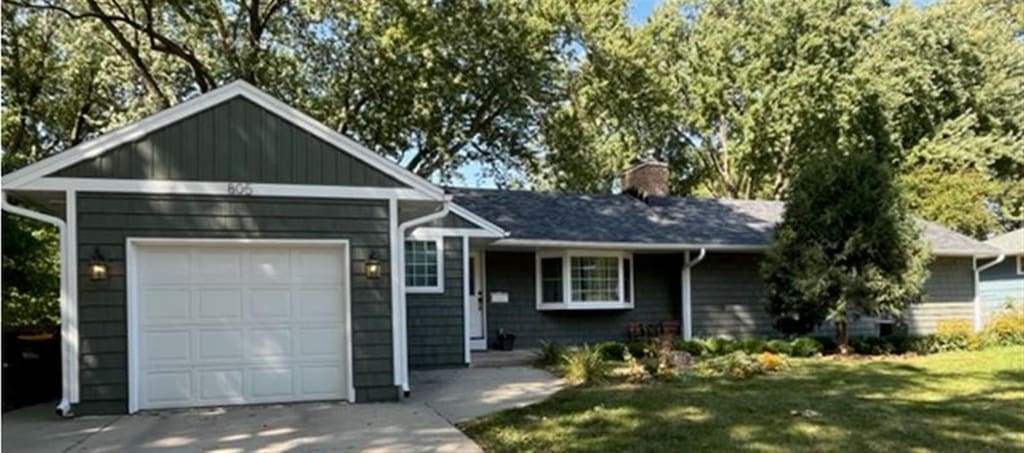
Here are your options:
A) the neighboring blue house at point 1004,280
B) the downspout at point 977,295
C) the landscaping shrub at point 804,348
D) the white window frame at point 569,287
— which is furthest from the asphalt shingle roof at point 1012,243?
the white window frame at point 569,287

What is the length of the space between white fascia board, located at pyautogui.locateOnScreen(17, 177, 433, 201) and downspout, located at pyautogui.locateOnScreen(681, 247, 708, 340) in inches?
278

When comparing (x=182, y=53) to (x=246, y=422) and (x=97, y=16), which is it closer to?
(x=97, y=16)

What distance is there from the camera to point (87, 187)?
7.69 meters

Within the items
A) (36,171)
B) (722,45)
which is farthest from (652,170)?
(36,171)

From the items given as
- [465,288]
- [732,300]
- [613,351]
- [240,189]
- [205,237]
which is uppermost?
[240,189]

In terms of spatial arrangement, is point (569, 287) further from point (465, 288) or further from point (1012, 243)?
point (1012, 243)

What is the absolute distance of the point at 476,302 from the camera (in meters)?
13.2

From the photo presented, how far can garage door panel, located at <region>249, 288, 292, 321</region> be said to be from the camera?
27.4ft

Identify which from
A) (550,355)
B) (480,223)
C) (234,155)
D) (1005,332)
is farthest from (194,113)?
(1005,332)

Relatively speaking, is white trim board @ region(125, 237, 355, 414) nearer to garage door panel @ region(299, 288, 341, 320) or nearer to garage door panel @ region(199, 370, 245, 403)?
garage door panel @ region(299, 288, 341, 320)

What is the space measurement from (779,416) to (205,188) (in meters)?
6.22

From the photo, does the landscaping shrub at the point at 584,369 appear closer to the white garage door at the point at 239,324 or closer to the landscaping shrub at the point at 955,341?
the white garage door at the point at 239,324

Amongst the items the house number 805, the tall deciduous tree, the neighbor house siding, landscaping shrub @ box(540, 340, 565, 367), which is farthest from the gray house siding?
the house number 805

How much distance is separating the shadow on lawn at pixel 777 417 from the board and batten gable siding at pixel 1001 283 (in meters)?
11.3
